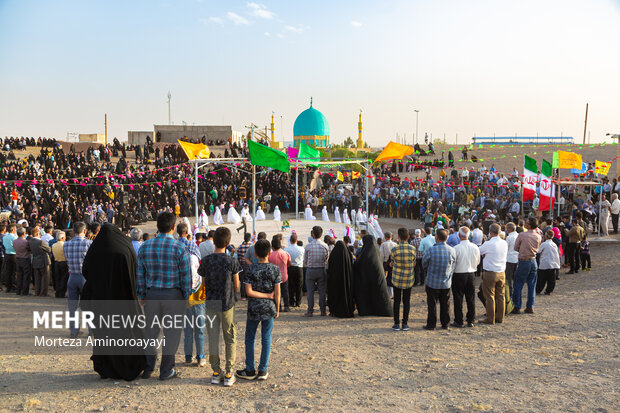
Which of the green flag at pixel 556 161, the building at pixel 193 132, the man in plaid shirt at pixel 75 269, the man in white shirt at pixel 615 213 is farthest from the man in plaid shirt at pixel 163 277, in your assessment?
the building at pixel 193 132

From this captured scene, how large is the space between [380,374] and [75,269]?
4.39 meters

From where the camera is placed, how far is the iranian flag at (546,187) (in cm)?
1524

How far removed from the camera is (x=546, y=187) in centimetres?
1533

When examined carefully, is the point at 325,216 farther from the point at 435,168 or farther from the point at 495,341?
the point at 495,341

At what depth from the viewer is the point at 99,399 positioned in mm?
4836

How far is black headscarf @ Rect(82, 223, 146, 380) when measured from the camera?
5227mm

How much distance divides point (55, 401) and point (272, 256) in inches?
161

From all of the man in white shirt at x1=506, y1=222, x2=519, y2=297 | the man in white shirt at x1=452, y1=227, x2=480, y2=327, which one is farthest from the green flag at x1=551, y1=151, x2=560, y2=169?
the man in white shirt at x1=452, y1=227, x2=480, y2=327

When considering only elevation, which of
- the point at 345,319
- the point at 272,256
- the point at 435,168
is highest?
the point at 435,168

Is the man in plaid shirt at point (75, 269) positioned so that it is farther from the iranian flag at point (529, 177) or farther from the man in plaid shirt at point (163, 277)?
the iranian flag at point (529, 177)

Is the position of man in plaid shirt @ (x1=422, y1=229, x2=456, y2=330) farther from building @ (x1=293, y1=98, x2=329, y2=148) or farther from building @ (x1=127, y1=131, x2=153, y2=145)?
building @ (x1=293, y1=98, x2=329, y2=148)

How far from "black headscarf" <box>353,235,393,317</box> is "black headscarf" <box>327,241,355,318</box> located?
0.44ft

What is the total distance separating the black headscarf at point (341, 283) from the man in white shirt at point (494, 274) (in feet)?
6.95

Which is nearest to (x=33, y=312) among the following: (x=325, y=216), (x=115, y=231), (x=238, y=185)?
(x=115, y=231)
